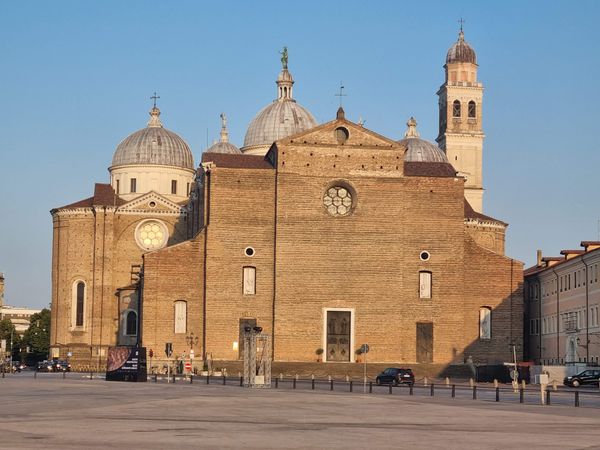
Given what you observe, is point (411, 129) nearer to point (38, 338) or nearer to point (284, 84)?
point (284, 84)

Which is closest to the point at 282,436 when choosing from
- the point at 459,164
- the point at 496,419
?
the point at 496,419

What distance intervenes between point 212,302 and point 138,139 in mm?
31512

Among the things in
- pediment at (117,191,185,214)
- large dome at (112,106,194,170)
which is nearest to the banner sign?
pediment at (117,191,185,214)

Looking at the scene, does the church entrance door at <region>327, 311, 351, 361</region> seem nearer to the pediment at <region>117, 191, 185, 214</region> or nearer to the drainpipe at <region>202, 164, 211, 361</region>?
the drainpipe at <region>202, 164, 211, 361</region>

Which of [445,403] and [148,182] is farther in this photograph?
[148,182]

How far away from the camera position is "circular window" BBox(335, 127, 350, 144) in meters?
82.5

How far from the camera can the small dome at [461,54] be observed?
117 meters

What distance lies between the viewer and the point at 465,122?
4572 inches

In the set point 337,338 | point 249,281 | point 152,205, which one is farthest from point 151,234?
point 337,338

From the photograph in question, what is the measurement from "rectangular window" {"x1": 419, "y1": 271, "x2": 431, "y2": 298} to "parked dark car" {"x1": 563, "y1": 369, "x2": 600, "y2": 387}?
18540 millimetres

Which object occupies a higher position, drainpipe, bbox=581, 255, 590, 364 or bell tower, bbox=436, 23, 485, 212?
bell tower, bbox=436, 23, 485, 212

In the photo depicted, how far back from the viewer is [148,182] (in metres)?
106

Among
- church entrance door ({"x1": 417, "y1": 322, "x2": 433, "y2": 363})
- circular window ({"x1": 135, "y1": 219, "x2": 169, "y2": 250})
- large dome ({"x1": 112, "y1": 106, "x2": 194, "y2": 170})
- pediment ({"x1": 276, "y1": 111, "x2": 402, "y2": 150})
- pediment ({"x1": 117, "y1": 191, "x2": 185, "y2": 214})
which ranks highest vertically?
large dome ({"x1": 112, "y1": 106, "x2": 194, "y2": 170})

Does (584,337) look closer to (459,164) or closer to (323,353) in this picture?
(323,353)
